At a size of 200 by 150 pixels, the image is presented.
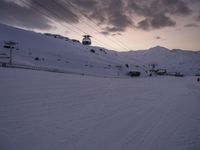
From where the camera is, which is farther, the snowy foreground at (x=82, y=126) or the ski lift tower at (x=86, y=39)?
the ski lift tower at (x=86, y=39)

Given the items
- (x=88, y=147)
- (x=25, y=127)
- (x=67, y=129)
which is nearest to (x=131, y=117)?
(x=67, y=129)

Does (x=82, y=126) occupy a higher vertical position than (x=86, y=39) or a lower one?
lower

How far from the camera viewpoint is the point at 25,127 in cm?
933

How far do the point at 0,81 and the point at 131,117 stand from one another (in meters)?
11.1

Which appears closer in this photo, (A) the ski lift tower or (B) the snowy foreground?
(B) the snowy foreground

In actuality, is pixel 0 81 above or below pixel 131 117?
above

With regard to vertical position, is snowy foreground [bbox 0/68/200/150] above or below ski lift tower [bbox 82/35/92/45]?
below

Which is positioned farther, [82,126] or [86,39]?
[86,39]

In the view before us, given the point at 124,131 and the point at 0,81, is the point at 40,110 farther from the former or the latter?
the point at 0,81

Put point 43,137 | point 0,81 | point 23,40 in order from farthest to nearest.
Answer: point 23,40
point 0,81
point 43,137

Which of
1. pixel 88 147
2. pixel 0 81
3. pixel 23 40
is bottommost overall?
pixel 88 147

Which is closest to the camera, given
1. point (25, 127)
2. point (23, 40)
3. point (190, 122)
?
point (25, 127)

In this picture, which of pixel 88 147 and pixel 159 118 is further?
pixel 159 118

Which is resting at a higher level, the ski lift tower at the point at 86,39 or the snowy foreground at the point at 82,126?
the ski lift tower at the point at 86,39
